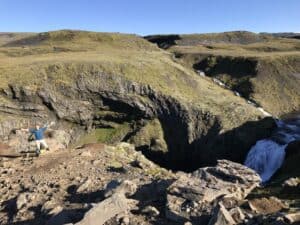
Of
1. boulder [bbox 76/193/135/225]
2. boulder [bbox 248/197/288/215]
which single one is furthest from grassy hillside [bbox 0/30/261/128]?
boulder [bbox 76/193/135/225]

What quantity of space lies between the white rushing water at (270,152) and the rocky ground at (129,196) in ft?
73.3

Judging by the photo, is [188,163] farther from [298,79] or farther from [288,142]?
[298,79]

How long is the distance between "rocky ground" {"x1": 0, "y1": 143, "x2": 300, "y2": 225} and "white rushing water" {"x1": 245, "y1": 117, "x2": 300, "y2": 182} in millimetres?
22343

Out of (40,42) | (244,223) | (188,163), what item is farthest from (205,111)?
(40,42)

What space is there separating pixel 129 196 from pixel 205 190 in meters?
3.12

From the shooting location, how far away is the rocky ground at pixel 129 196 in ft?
47.0

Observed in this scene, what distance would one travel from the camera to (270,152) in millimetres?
44375

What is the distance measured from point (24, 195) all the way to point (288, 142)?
104 feet

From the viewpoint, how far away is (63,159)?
2423 cm

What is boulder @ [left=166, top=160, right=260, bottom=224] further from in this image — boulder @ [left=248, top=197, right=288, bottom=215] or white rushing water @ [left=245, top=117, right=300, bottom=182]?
white rushing water @ [left=245, top=117, right=300, bottom=182]

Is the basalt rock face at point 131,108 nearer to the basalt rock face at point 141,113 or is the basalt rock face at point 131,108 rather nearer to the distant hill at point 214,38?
the basalt rock face at point 141,113

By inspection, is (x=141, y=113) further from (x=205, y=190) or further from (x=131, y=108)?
(x=205, y=190)

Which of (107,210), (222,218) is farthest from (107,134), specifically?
(222,218)

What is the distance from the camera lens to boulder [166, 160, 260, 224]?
570 inches
